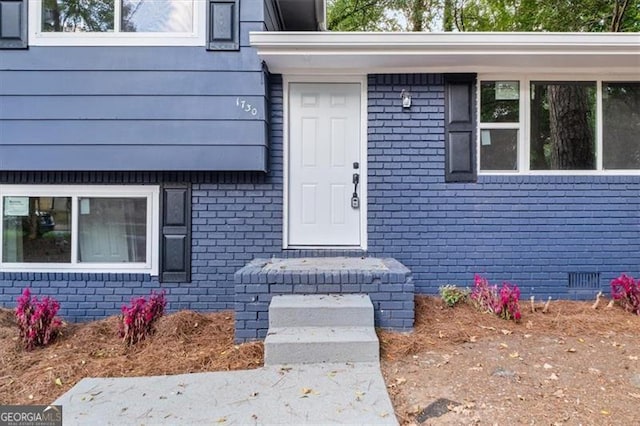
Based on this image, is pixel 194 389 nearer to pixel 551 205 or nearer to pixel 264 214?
pixel 264 214

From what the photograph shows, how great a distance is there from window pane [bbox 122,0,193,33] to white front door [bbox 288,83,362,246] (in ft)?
4.27

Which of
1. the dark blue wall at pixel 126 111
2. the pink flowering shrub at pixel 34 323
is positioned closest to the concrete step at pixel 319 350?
the dark blue wall at pixel 126 111

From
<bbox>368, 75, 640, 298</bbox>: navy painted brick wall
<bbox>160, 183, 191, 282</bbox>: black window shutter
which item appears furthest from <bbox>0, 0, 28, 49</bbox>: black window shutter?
<bbox>368, 75, 640, 298</bbox>: navy painted brick wall

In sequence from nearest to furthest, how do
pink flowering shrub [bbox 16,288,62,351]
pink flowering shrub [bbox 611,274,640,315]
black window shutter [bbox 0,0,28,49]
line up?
pink flowering shrub [bbox 16,288,62,351]
pink flowering shrub [bbox 611,274,640,315]
black window shutter [bbox 0,0,28,49]

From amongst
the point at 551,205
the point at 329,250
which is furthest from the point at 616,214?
the point at 329,250

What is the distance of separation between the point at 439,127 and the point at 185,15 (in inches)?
115

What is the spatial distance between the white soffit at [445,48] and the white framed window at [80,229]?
6.66 feet

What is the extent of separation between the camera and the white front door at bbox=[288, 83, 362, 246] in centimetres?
452

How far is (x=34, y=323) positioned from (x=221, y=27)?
3247 mm

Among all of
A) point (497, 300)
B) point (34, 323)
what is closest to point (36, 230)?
point (34, 323)

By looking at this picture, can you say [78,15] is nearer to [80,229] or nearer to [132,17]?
[132,17]

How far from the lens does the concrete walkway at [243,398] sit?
226 cm

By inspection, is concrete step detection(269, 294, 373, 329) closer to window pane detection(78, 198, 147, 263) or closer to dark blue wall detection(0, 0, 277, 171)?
dark blue wall detection(0, 0, 277, 171)

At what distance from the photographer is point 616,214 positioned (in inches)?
175
